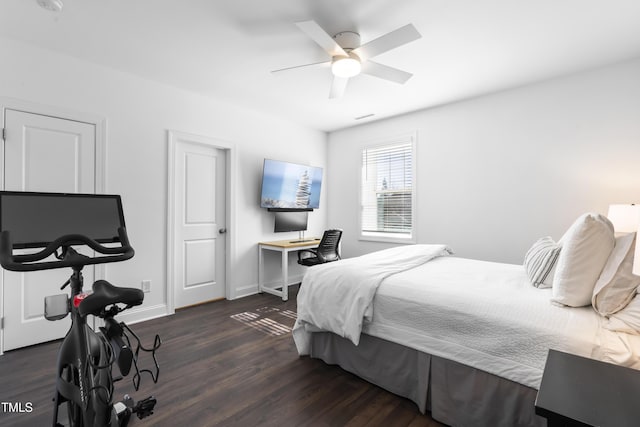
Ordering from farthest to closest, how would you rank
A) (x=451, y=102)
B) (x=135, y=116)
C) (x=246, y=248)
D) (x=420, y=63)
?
(x=246, y=248) < (x=451, y=102) < (x=135, y=116) < (x=420, y=63)

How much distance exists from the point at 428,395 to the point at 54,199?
217cm

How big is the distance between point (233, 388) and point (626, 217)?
330 centimetres

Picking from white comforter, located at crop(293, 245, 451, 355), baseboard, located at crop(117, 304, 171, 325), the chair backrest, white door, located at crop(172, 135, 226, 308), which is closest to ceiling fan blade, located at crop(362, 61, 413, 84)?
white comforter, located at crop(293, 245, 451, 355)

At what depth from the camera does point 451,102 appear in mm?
3809

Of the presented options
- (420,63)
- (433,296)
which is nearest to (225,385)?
(433,296)

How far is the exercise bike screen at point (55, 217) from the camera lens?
3.78ft

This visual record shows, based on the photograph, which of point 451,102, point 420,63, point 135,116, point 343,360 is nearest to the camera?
point 343,360

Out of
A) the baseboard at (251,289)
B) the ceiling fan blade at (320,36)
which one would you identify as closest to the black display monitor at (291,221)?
the baseboard at (251,289)

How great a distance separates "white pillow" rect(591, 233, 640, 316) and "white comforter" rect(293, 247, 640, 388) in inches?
3.0

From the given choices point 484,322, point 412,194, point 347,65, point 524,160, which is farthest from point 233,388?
point 524,160

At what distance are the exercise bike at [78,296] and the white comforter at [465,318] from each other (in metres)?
1.18

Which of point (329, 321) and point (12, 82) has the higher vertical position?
point (12, 82)

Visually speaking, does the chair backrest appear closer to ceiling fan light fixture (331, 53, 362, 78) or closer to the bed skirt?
the bed skirt

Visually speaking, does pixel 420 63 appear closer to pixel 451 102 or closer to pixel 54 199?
pixel 451 102
